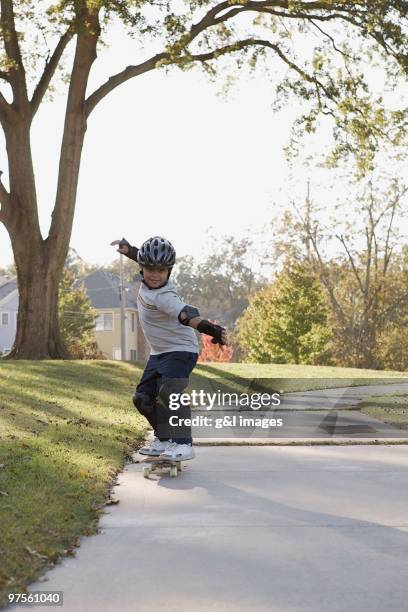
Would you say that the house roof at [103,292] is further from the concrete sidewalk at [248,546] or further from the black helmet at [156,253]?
the concrete sidewalk at [248,546]

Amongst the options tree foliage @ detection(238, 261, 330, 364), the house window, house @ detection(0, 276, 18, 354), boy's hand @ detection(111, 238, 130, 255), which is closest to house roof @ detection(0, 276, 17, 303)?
house @ detection(0, 276, 18, 354)

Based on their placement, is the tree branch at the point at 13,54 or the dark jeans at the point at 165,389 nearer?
the dark jeans at the point at 165,389

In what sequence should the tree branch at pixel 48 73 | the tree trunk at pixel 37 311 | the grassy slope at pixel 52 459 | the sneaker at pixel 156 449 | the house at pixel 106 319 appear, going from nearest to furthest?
the grassy slope at pixel 52 459, the sneaker at pixel 156 449, the tree trunk at pixel 37 311, the tree branch at pixel 48 73, the house at pixel 106 319

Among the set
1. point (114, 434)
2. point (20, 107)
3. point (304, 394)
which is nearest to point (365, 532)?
point (114, 434)

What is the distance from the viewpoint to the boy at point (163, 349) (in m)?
6.87

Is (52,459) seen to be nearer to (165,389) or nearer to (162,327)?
(165,389)

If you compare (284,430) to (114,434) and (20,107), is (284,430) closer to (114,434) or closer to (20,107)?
(114,434)

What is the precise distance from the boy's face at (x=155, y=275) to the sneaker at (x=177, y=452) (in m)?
1.33

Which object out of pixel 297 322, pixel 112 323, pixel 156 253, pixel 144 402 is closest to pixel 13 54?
pixel 156 253

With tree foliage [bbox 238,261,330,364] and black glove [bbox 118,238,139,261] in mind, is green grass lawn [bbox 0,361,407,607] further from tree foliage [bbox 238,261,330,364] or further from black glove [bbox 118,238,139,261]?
tree foliage [bbox 238,261,330,364]

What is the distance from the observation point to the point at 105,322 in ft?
240

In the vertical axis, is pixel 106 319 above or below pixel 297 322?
above

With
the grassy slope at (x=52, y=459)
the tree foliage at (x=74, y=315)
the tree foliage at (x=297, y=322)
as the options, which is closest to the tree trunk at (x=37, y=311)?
the grassy slope at (x=52, y=459)

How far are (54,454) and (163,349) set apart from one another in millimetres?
1413
